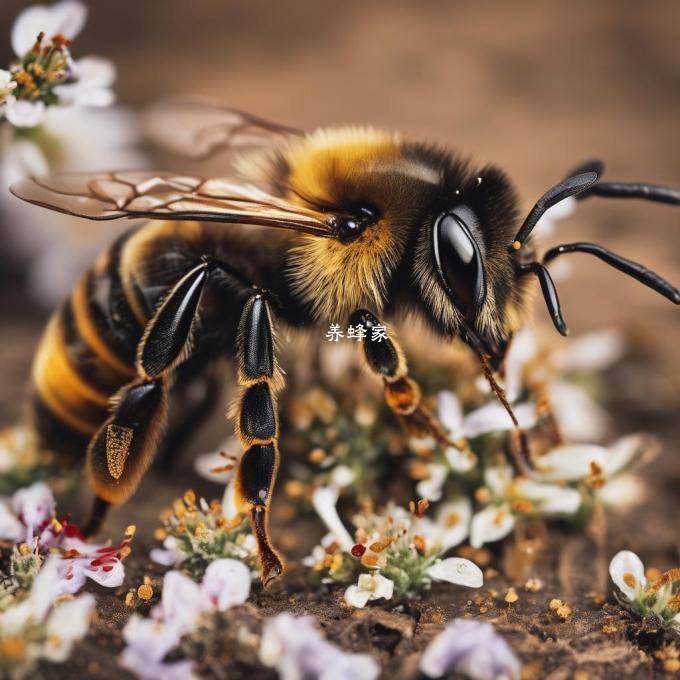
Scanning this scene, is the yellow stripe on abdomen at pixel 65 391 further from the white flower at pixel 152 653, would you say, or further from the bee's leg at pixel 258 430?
the white flower at pixel 152 653

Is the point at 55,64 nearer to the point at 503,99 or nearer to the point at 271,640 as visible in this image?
the point at 271,640

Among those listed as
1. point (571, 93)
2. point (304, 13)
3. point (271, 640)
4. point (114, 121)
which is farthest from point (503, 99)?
point (271, 640)

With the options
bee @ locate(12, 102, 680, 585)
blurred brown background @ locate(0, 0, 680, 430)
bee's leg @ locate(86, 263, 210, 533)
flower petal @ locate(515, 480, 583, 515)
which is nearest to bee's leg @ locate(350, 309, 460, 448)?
bee @ locate(12, 102, 680, 585)

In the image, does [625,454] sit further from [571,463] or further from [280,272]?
[280,272]

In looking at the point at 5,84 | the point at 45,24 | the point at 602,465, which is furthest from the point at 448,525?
the point at 45,24

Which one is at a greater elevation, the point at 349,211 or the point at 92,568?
the point at 349,211

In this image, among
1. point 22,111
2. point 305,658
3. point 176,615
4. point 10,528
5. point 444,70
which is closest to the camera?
point 305,658
